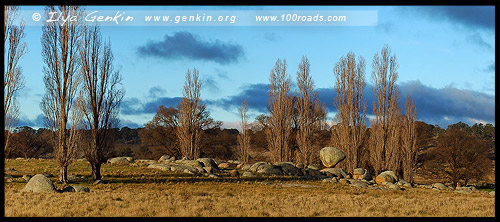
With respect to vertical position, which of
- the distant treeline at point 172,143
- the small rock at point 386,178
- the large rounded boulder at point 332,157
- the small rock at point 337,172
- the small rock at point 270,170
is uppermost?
the distant treeline at point 172,143

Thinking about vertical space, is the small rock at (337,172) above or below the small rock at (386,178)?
above

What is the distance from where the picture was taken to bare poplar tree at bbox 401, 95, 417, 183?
3903cm

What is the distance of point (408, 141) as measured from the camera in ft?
132

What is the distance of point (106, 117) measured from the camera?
901 inches

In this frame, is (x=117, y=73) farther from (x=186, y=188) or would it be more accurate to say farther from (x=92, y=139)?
(x=186, y=188)

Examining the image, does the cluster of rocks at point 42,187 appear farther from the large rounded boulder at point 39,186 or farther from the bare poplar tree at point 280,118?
the bare poplar tree at point 280,118

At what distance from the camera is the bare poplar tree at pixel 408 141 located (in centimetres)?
3903

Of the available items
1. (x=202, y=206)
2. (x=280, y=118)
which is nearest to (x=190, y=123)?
(x=280, y=118)

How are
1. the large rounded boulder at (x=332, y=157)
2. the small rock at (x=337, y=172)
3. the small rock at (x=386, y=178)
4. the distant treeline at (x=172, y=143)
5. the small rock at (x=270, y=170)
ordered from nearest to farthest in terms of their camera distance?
the small rock at (x=270, y=170), the small rock at (x=386, y=178), the small rock at (x=337, y=172), the large rounded boulder at (x=332, y=157), the distant treeline at (x=172, y=143)

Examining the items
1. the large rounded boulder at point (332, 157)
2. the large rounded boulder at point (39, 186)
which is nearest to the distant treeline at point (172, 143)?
the large rounded boulder at point (332, 157)

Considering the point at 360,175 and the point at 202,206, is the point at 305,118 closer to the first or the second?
the point at 360,175

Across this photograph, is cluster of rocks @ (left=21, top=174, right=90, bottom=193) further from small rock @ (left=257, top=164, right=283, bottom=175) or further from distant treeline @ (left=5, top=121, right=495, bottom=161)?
distant treeline @ (left=5, top=121, right=495, bottom=161)

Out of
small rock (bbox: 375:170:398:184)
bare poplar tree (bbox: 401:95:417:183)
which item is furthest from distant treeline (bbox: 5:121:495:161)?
small rock (bbox: 375:170:398:184)
